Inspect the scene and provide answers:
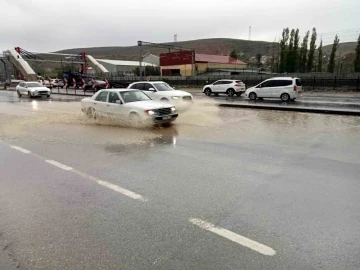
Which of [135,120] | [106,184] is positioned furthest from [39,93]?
[106,184]

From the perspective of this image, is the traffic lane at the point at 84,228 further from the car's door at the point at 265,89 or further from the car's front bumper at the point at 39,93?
the car's front bumper at the point at 39,93

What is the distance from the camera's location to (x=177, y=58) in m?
65.4

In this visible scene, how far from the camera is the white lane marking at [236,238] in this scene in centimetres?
310

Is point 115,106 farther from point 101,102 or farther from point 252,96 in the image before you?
Result: point 252,96

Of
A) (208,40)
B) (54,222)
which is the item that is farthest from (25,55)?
(208,40)

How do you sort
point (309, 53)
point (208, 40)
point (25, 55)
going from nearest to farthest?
point (25, 55) < point (309, 53) < point (208, 40)

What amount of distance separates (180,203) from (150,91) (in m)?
12.6

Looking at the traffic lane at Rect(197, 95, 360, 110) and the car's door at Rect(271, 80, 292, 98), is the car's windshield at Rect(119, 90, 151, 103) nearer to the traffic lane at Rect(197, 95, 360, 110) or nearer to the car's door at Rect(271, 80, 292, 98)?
the traffic lane at Rect(197, 95, 360, 110)

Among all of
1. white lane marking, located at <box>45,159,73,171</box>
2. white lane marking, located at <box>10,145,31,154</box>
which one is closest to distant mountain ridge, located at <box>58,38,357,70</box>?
white lane marking, located at <box>10,145,31,154</box>

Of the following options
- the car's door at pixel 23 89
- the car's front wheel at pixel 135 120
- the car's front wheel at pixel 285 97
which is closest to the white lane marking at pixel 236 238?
the car's front wheel at pixel 135 120

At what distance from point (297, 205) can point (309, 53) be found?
56.9 metres

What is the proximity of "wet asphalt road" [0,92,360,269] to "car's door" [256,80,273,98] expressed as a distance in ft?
42.3

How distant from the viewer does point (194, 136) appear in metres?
9.25

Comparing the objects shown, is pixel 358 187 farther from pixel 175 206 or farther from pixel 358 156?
pixel 175 206
